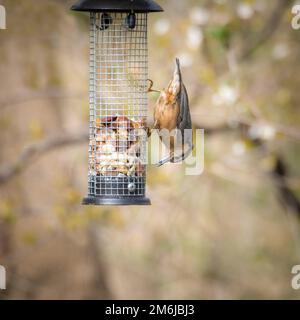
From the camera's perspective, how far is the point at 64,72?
8.27 meters

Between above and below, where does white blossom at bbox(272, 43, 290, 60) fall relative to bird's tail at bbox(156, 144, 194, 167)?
above

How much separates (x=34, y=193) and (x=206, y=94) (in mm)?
2359

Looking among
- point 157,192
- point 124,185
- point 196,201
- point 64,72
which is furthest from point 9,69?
point 124,185

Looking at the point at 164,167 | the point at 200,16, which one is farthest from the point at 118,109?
the point at 164,167

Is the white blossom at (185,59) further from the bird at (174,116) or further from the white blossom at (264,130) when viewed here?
the bird at (174,116)

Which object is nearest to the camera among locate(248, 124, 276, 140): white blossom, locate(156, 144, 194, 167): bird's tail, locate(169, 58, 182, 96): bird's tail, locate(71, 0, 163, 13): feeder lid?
locate(71, 0, 163, 13): feeder lid

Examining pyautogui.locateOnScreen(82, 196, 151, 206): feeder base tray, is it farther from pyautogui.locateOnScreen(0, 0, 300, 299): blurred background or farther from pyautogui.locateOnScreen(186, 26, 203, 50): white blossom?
pyautogui.locateOnScreen(186, 26, 203, 50): white blossom

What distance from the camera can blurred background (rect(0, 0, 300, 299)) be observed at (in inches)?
283

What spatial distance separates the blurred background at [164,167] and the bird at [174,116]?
6.99 ft

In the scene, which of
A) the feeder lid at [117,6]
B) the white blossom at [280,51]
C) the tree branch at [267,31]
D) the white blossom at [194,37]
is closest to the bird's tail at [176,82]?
the feeder lid at [117,6]

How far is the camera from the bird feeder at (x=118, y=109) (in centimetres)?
436

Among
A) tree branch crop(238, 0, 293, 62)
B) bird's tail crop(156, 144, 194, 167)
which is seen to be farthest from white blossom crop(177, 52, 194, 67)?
bird's tail crop(156, 144, 194, 167)
